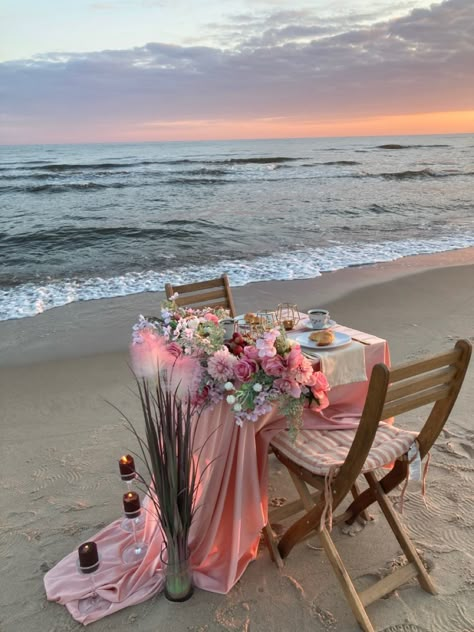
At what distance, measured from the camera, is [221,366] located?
2.21m

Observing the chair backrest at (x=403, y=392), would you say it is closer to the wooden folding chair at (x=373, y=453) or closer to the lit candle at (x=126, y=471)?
the wooden folding chair at (x=373, y=453)

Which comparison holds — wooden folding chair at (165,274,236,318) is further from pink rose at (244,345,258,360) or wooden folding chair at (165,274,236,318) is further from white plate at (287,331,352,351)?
pink rose at (244,345,258,360)

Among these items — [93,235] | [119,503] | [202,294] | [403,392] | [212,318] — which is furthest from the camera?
[93,235]

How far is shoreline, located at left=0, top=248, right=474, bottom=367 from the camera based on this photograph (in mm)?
5730

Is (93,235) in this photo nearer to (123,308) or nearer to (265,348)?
(123,308)

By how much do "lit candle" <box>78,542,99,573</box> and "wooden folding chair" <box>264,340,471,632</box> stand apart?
0.93 meters

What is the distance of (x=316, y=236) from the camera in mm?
12477

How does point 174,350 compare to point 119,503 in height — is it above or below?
above

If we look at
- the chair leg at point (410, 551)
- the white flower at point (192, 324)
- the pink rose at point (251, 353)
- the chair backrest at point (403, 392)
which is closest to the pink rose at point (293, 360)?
the pink rose at point (251, 353)

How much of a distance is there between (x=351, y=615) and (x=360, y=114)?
180ft

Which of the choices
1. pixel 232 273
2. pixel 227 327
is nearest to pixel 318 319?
pixel 227 327

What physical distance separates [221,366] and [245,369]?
121 mm

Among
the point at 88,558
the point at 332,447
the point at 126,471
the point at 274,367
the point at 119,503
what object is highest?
the point at 274,367

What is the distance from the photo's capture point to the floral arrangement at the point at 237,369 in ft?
7.06
